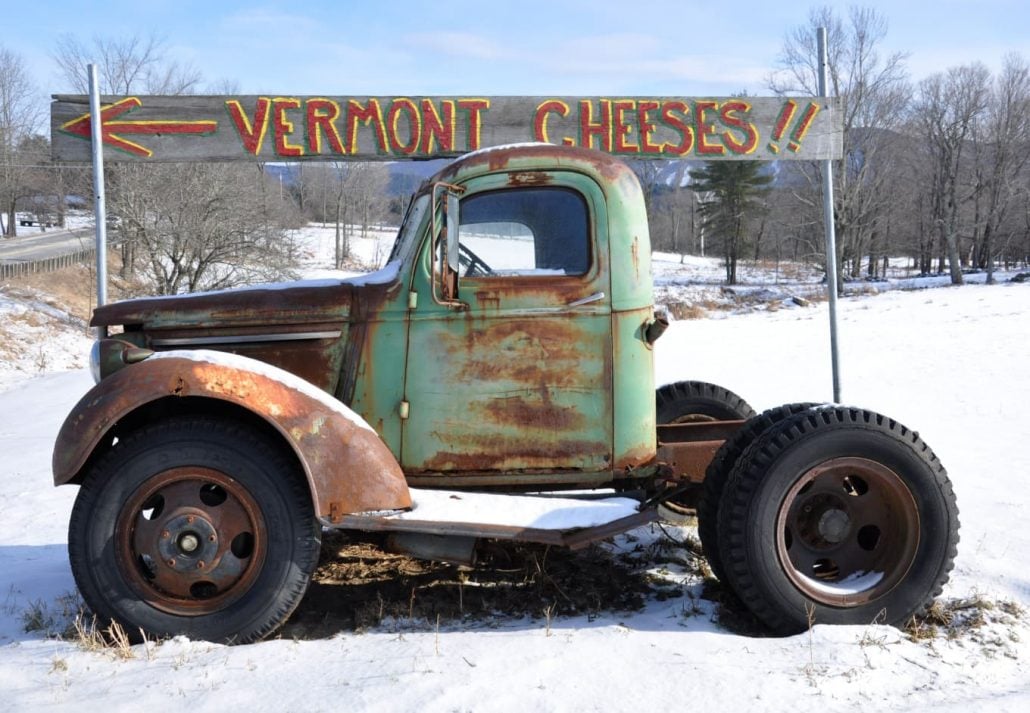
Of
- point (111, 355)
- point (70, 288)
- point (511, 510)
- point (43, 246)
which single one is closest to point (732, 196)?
point (70, 288)

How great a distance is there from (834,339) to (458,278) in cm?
363

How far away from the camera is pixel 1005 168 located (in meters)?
46.2

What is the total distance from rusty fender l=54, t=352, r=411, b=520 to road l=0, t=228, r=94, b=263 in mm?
30279

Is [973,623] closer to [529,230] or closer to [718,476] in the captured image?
[718,476]

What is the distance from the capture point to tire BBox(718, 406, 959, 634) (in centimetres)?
343

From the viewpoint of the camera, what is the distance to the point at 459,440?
3.76 metres

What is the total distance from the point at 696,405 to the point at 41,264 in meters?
30.3

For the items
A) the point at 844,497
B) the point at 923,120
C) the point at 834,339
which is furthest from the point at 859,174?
the point at 844,497

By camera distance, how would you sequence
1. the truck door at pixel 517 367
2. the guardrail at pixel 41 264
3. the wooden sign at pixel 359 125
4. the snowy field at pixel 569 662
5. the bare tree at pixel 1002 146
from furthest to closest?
1. the bare tree at pixel 1002 146
2. the guardrail at pixel 41 264
3. the wooden sign at pixel 359 125
4. the truck door at pixel 517 367
5. the snowy field at pixel 569 662

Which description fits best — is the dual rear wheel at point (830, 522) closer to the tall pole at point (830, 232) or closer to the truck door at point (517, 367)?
the truck door at point (517, 367)

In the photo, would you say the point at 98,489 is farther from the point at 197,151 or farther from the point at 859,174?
the point at 859,174

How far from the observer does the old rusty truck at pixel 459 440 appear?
335cm

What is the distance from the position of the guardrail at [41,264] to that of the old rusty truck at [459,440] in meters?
25.9

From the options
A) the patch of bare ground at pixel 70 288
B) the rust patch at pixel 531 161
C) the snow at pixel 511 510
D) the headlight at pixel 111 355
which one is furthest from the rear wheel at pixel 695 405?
the patch of bare ground at pixel 70 288
